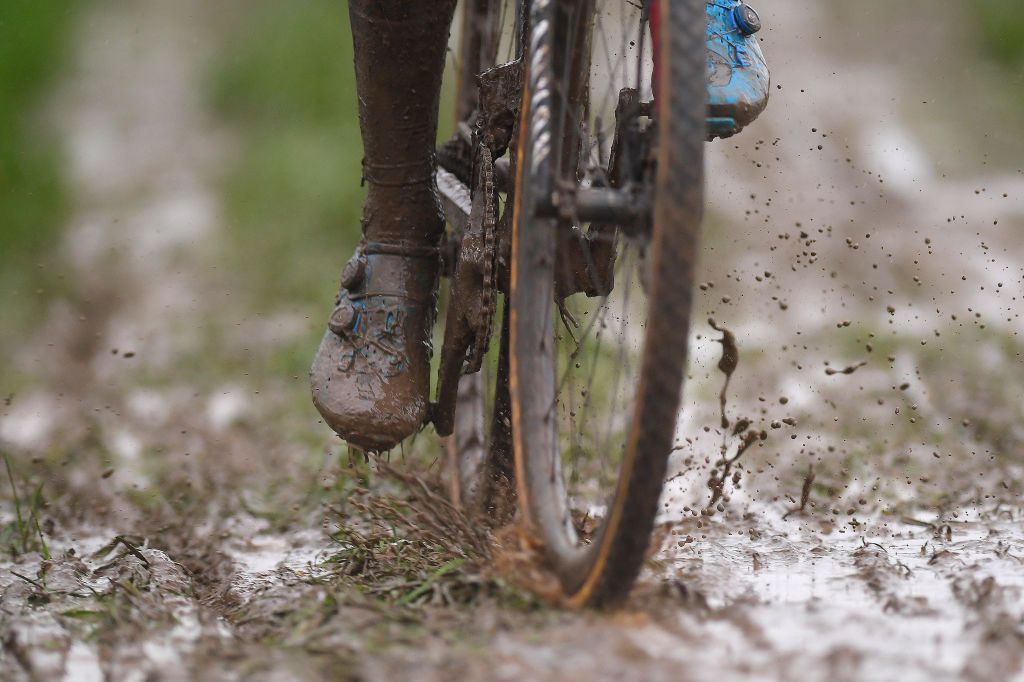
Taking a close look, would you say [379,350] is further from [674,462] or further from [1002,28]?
[1002,28]

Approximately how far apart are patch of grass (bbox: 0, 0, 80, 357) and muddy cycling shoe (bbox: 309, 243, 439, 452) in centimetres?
247

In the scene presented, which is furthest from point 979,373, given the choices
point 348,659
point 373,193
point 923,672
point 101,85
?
point 101,85

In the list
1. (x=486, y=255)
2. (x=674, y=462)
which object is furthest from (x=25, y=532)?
(x=674, y=462)

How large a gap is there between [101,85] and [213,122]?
884 millimetres

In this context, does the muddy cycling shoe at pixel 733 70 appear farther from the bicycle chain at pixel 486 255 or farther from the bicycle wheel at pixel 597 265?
the bicycle chain at pixel 486 255

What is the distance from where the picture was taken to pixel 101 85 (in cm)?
775

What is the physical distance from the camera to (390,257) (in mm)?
2537

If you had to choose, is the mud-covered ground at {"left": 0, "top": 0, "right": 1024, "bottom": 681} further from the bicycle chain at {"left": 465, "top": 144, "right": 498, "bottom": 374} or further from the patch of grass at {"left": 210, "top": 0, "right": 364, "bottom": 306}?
the bicycle chain at {"left": 465, "top": 144, "right": 498, "bottom": 374}

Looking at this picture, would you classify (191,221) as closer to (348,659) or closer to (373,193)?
(373,193)

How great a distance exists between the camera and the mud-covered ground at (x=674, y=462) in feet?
5.83

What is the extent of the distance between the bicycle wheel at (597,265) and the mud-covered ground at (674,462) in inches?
4.7

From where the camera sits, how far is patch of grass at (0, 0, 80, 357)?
5200 millimetres

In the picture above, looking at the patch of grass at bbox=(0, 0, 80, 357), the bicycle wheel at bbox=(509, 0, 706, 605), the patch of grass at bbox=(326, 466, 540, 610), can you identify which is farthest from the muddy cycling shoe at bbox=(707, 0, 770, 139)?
the patch of grass at bbox=(0, 0, 80, 357)

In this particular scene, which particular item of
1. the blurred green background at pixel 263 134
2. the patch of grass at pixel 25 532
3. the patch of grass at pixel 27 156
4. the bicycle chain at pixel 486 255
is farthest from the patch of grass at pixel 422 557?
the patch of grass at pixel 27 156
